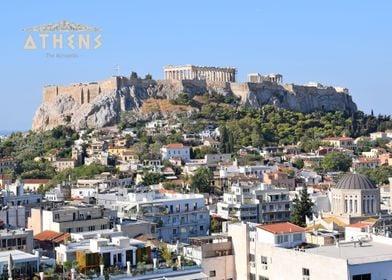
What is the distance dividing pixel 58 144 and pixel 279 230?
4942 cm

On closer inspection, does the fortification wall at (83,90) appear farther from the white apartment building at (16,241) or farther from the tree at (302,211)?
the white apartment building at (16,241)

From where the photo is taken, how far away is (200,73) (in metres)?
92.4

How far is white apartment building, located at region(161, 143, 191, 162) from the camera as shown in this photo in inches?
2384

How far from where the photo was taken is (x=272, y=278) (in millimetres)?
18969

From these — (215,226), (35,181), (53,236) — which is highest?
(35,181)

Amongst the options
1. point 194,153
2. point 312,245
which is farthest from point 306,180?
point 312,245

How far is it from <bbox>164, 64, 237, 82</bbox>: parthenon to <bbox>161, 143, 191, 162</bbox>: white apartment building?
A: 1169 inches

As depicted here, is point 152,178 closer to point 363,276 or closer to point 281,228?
point 281,228

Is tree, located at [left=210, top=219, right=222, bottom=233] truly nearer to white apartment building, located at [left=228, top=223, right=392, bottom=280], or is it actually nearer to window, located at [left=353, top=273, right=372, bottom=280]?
white apartment building, located at [left=228, top=223, right=392, bottom=280]

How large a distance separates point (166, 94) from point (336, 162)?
25.9 metres

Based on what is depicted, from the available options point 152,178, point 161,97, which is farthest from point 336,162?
point 161,97

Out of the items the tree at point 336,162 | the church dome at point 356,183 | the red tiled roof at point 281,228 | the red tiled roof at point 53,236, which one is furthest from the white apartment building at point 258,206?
the tree at point 336,162

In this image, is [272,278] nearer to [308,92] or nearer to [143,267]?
[143,267]

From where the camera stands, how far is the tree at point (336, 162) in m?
58.4
